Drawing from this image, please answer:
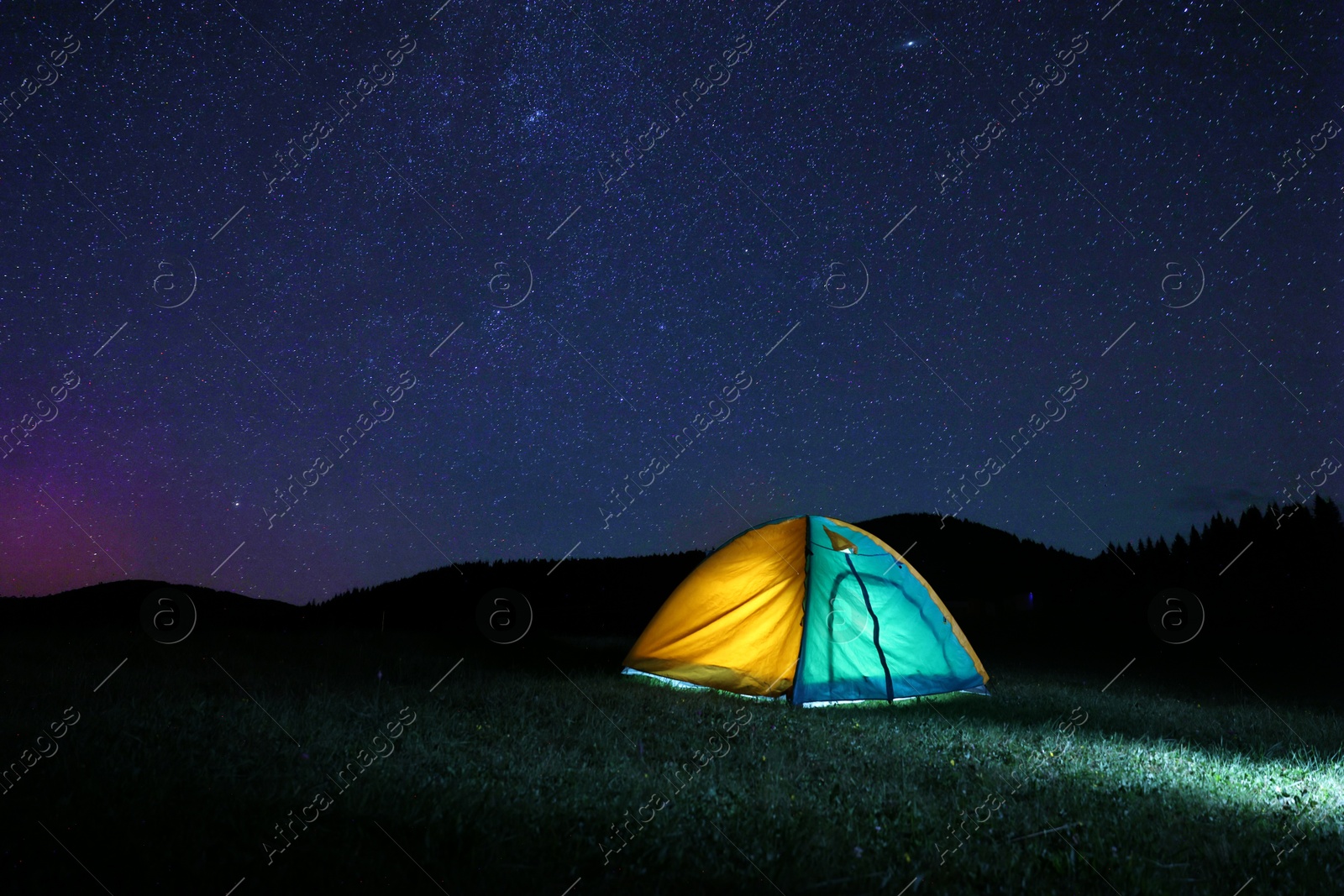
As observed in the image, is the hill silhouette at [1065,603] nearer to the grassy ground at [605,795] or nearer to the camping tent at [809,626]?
the camping tent at [809,626]

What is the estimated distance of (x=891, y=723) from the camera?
8.65 m

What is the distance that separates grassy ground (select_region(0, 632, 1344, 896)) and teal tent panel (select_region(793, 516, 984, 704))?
935 millimetres

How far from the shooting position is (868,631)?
413 inches

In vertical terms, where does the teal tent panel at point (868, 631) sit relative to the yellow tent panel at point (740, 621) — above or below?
below

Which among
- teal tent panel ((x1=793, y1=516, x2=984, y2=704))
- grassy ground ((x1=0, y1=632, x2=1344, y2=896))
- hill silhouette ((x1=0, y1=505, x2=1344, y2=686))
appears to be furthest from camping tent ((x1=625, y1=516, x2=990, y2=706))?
hill silhouette ((x1=0, y1=505, x2=1344, y2=686))

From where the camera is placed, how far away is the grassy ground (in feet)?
13.1

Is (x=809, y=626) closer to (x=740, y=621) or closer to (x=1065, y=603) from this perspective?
(x=740, y=621)

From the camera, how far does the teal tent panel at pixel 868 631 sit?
1013 cm

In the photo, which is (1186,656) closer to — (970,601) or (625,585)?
(970,601)

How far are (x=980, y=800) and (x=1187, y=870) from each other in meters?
1.32

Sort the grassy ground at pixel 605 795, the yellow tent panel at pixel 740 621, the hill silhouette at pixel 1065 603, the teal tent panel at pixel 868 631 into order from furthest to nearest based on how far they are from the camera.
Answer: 1. the hill silhouette at pixel 1065 603
2. the yellow tent panel at pixel 740 621
3. the teal tent panel at pixel 868 631
4. the grassy ground at pixel 605 795

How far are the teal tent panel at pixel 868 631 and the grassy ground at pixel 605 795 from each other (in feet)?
3.07

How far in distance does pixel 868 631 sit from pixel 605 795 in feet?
20.0

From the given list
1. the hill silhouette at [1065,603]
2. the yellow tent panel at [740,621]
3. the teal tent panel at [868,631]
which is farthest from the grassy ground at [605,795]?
the hill silhouette at [1065,603]
